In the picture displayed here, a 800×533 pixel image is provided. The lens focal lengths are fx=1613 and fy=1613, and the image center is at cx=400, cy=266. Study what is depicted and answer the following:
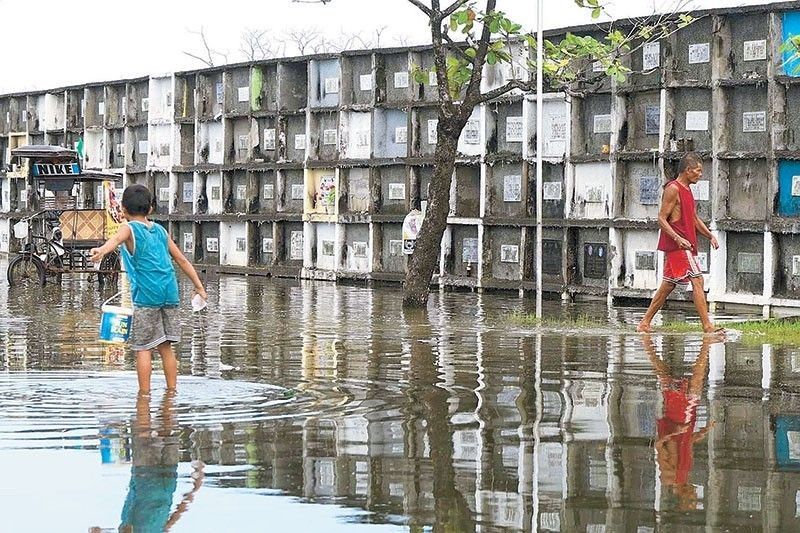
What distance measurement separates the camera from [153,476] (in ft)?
24.6

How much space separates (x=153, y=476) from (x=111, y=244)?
3.42 meters

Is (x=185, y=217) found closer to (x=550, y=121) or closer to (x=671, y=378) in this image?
(x=550, y=121)

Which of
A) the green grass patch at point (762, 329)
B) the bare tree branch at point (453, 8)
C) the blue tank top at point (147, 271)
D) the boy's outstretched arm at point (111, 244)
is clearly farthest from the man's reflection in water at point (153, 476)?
the bare tree branch at point (453, 8)

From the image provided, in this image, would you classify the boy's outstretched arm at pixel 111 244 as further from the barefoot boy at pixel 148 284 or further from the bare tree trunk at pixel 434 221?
the bare tree trunk at pixel 434 221

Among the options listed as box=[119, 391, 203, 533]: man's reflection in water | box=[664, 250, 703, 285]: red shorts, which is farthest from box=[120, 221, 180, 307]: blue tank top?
box=[664, 250, 703, 285]: red shorts

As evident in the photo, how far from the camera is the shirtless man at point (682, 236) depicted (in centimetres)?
1694

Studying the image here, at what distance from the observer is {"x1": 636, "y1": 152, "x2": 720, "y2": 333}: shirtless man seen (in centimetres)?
1694

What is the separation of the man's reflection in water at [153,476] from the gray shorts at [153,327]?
1062 millimetres

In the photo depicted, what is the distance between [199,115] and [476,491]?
98.2 ft

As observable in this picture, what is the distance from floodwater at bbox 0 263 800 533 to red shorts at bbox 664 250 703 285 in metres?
1.35

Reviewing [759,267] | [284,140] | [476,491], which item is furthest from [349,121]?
[476,491]

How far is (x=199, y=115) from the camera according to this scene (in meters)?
36.3

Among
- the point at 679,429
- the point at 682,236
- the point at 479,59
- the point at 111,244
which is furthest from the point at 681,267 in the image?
the point at 679,429

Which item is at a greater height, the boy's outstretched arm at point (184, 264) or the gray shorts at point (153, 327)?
the boy's outstretched arm at point (184, 264)
